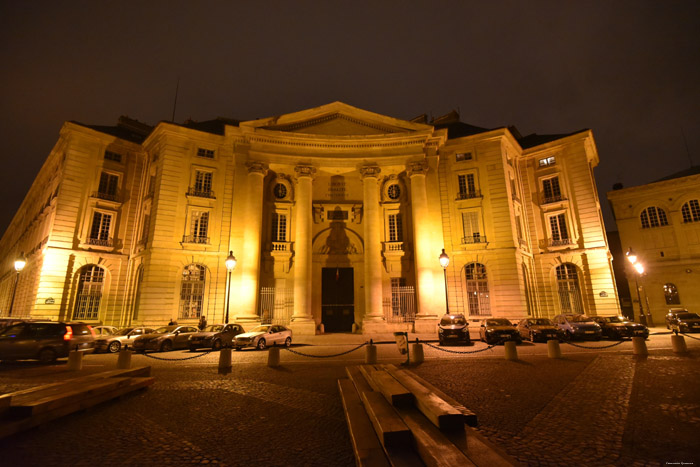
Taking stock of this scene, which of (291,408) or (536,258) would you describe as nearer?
(291,408)

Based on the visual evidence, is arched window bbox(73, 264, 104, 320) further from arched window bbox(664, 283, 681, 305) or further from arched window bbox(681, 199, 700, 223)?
arched window bbox(681, 199, 700, 223)

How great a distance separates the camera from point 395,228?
2989 centimetres

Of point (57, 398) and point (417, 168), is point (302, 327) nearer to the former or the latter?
point (417, 168)

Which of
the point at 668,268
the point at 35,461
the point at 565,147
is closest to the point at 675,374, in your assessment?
the point at 35,461

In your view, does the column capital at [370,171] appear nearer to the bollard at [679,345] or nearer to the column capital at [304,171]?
the column capital at [304,171]

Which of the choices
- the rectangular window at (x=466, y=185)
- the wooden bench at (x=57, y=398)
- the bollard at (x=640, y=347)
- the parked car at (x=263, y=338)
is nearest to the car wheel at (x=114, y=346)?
the parked car at (x=263, y=338)

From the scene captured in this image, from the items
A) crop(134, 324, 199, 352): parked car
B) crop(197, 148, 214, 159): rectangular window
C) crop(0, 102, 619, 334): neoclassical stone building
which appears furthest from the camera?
crop(197, 148, 214, 159): rectangular window

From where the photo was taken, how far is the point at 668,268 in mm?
30797

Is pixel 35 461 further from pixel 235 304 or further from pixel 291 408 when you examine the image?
pixel 235 304

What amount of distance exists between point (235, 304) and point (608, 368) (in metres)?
21.5

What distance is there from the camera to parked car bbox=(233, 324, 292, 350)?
56.2 ft

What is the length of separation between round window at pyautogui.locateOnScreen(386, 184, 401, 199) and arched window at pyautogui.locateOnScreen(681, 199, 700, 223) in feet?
84.9

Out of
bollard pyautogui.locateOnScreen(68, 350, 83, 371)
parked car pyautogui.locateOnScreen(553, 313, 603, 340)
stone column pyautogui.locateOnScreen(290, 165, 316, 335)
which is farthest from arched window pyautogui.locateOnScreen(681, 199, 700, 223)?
bollard pyautogui.locateOnScreen(68, 350, 83, 371)

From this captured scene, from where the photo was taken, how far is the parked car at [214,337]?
17.5 meters
